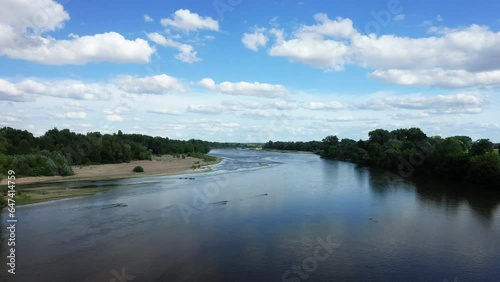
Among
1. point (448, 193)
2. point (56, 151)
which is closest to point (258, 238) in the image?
point (448, 193)

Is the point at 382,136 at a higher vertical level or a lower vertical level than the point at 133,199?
higher

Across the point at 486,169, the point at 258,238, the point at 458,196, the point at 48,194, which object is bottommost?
the point at 258,238

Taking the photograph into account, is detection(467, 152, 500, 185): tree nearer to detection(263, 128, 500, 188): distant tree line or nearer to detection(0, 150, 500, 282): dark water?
detection(263, 128, 500, 188): distant tree line

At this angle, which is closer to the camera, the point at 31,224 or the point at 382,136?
the point at 31,224

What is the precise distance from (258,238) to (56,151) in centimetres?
5260

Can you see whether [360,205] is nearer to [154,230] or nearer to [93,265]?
[154,230]

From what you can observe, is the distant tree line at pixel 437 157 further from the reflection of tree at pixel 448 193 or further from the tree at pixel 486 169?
the reflection of tree at pixel 448 193

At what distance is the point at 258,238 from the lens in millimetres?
23547

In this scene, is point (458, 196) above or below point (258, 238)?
above

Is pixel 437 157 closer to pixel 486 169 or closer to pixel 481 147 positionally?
pixel 481 147

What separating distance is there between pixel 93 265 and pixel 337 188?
32.6 m

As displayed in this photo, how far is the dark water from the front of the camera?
60.3 feet

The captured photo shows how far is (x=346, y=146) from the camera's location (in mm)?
120688

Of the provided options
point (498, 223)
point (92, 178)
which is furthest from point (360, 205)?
point (92, 178)
